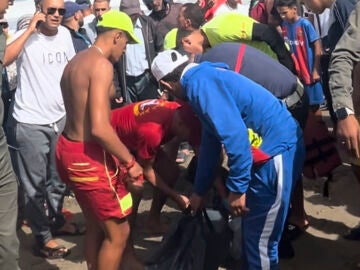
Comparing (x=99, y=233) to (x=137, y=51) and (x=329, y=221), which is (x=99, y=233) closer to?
(x=329, y=221)

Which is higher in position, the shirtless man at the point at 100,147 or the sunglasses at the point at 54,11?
the sunglasses at the point at 54,11

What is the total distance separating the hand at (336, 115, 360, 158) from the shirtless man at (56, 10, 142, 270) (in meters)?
1.23

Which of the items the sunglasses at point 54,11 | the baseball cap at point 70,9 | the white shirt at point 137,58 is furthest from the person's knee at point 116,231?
the white shirt at point 137,58

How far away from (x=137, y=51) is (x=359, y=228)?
3.04m

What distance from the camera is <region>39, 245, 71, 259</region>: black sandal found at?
498 centimetres

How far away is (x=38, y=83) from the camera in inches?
194

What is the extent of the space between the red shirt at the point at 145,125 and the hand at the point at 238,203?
93cm

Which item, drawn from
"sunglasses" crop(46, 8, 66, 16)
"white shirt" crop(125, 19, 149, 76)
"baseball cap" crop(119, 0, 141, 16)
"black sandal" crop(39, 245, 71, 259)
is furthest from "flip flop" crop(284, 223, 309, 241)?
"baseball cap" crop(119, 0, 141, 16)

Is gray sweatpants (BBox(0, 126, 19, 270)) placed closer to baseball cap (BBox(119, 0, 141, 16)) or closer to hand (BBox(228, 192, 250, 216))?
hand (BBox(228, 192, 250, 216))

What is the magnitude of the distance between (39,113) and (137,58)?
218 cm

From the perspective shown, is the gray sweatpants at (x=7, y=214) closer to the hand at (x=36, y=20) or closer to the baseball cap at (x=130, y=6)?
the hand at (x=36, y=20)

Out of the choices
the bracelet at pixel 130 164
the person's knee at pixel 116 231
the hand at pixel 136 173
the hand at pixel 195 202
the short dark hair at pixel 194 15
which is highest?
the short dark hair at pixel 194 15

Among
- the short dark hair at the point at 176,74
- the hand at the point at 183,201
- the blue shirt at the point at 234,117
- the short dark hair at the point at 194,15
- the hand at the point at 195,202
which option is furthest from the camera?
the short dark hair at the point at 194,15

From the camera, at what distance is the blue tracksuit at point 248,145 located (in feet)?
10.5
